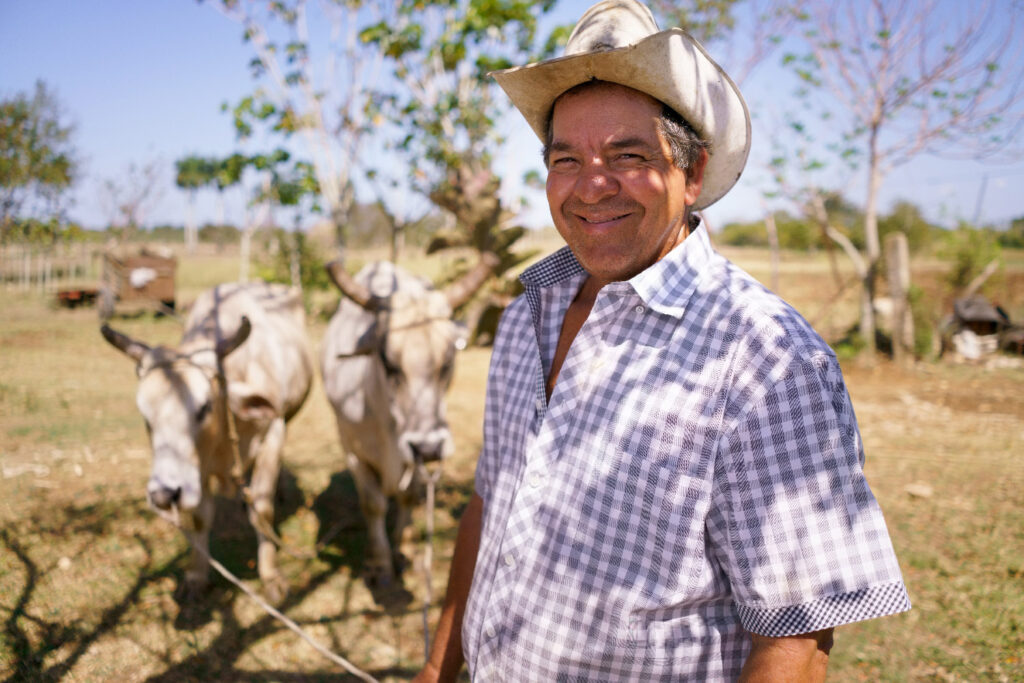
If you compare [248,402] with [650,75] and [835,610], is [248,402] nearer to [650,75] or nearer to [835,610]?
[650,75]

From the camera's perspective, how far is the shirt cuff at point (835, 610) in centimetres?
118

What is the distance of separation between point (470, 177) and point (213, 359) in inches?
284

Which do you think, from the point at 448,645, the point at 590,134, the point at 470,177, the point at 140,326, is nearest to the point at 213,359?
the point at 448,645

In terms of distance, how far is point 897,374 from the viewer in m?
10.9

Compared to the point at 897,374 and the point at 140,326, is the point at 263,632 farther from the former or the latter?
the point at 140,326

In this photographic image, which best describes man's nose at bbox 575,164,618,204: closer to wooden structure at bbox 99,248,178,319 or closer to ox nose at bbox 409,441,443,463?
ox nose at bbox 409,441,443,463

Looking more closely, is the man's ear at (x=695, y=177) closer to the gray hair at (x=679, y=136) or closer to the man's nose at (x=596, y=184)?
the gray hair at (x=679, y=136)

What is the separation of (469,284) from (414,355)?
77 centimetres

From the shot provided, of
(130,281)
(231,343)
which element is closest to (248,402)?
(231,343)

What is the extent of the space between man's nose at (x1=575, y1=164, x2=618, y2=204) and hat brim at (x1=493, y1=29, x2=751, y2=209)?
0.73 ft

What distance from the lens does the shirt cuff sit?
3.87ft

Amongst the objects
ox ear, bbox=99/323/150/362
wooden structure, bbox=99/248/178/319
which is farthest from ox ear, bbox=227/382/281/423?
wooden structure, bbox=99/248/178/319

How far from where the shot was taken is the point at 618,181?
1.59m

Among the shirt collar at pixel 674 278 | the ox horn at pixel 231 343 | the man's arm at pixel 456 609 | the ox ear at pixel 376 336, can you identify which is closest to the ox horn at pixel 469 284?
the ox ear at pixel 376 336
